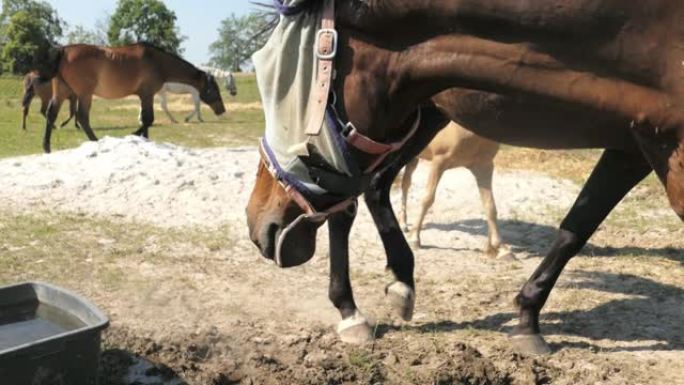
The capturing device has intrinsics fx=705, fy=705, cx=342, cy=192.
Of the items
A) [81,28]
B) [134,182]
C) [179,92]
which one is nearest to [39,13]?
[81,28]

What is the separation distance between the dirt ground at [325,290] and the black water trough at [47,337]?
30 centimetres

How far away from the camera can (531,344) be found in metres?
3.45

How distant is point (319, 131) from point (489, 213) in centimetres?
369

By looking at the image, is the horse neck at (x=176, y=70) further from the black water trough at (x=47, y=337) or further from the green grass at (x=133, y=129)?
the black water trough at (x=47, y=337)

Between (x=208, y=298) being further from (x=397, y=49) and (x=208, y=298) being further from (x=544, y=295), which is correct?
(x=397, y=49)

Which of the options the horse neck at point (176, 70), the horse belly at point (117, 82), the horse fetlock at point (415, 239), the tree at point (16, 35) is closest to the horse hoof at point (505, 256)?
the horse fetlock at point (415, 239)

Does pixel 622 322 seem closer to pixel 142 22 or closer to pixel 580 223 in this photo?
pixel 580 223

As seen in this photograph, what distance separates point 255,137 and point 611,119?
1159cm

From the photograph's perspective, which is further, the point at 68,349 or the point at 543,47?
the point at 68,349

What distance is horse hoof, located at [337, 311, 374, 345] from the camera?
3436 mm

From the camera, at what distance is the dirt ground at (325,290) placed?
10.3ft

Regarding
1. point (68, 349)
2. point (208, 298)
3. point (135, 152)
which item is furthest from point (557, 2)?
point (135, 152)

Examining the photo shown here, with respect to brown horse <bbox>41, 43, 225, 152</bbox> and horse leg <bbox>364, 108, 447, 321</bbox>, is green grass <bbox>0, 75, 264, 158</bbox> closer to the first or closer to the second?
brown horse <bbox>41, 43, 225, 152</bbox>

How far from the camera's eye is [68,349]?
246 centimetres
